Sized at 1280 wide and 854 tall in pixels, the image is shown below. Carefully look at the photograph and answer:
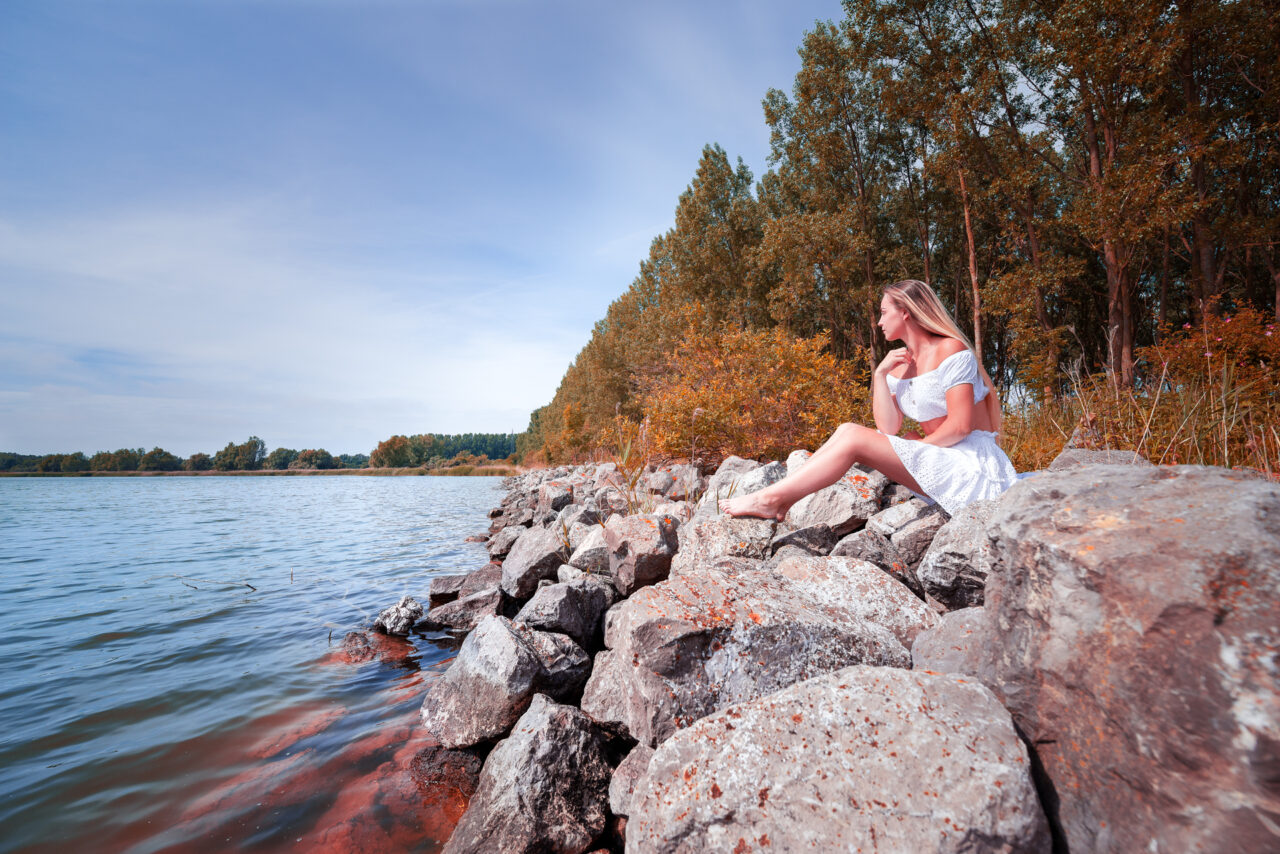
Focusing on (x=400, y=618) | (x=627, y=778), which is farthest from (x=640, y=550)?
(x=400, y=618)

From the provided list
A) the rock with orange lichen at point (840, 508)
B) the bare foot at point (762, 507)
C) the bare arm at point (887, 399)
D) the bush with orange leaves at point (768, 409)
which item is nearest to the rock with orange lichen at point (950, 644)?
the bare foot at point (762, 507)

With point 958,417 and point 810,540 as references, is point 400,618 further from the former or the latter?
point 958,417

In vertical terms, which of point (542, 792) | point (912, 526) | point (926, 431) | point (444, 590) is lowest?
point (444, 590)

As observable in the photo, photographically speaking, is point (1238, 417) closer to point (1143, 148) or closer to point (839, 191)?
point (1143, 148)

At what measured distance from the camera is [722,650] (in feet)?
7.35

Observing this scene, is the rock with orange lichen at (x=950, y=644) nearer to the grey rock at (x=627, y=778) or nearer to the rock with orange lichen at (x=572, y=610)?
the grey rock at (x=627, y=778)

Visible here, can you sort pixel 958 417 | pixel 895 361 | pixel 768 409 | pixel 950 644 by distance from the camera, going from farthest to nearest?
pixel 768 409, pixel 895 361, pixel 958 417, pixel 950 644

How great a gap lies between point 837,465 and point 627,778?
197 centimetres

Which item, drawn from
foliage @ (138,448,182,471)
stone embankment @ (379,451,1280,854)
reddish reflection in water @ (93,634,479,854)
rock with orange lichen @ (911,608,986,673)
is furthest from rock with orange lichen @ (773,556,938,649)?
foliage @ (138,448,182,471)

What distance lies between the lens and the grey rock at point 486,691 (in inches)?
114

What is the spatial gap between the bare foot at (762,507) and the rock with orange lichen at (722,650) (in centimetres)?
98

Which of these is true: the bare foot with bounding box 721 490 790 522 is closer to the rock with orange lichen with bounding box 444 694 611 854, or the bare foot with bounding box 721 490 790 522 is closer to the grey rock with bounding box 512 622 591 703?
the grey rock with bounding box 512 622 591 703

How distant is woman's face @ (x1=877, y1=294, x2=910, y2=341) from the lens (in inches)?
145

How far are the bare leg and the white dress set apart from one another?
0.27 feet
